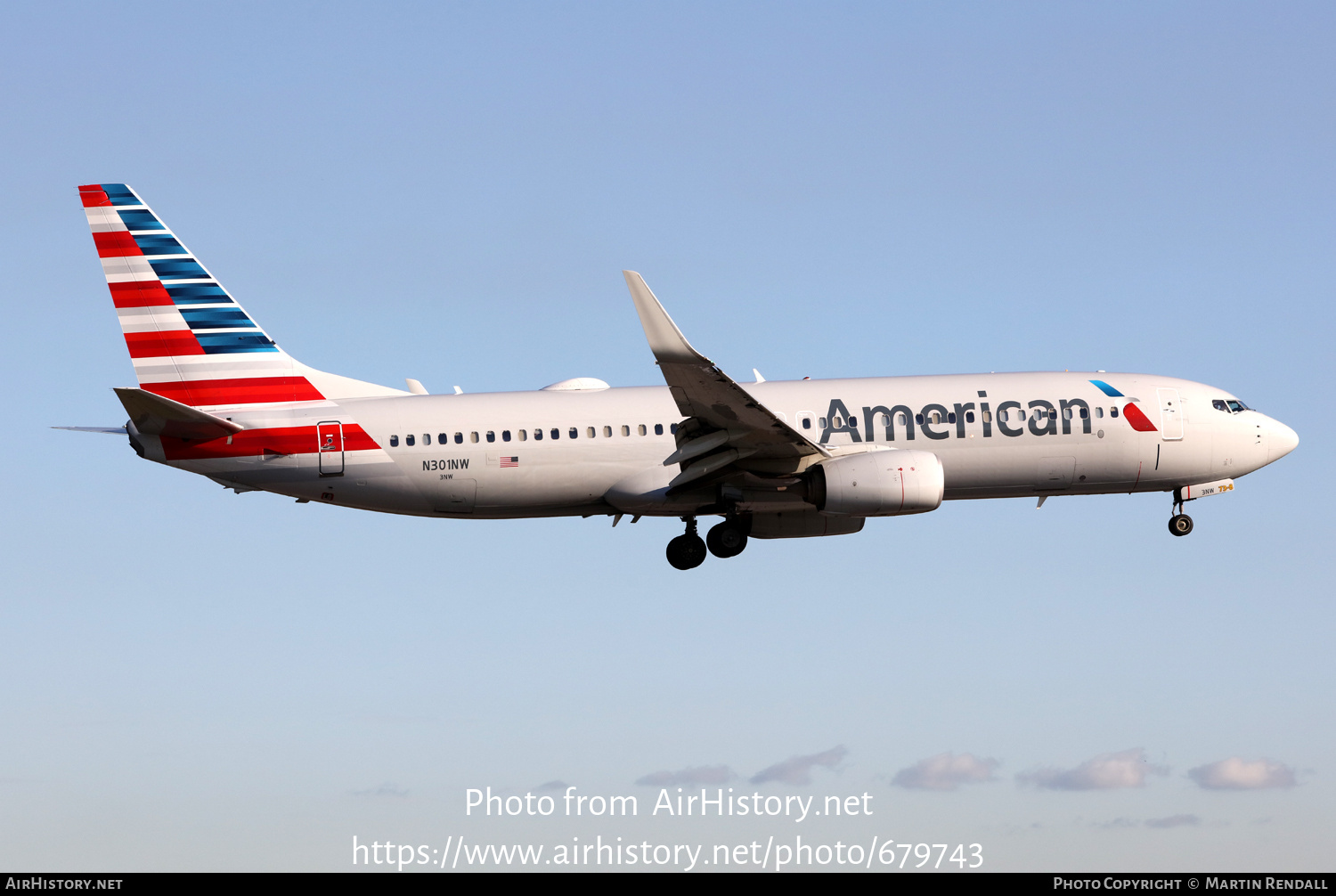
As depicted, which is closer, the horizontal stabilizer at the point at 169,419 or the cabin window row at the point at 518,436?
the horizontal stabilizer at the point at 169,419

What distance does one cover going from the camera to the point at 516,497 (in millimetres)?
39438

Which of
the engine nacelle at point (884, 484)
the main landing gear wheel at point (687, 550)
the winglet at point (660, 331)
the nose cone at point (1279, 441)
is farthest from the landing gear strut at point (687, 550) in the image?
the nose cone at point (1279, 441)

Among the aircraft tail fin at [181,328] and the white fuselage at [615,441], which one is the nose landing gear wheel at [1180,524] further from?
the aircraft tail fin at [181,328]

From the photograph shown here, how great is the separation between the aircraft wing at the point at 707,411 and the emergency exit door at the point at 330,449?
8.81 m

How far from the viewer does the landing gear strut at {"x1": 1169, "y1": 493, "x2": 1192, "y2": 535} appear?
43594 millimetres

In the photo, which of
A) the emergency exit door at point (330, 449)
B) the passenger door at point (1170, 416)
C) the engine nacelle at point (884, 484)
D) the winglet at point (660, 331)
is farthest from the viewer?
the passenger door at point (1170, 416)

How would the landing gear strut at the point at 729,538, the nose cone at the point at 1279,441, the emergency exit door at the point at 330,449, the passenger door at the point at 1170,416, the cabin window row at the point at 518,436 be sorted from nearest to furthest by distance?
the emergency exit door at the point at 330,449 < the cabin window row at the point at 518,436 < the landing gear strut at the point at 729,538 < the passenger door at the point at 1170,416 < the nose cone at the point at 1279,441

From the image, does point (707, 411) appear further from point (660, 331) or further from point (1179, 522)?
point (1179, 522)

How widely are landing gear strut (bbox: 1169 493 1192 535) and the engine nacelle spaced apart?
9796 mm

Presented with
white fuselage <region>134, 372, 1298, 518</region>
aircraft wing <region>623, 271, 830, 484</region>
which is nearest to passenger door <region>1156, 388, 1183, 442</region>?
white fuselage <region>134, 372, 1298, 518</region>

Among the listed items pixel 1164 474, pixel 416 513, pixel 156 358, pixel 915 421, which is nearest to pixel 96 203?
pixel 156 358

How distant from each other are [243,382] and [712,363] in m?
13.8

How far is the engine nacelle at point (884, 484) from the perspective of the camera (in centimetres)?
3741

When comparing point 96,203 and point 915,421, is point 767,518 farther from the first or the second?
point 96,203
